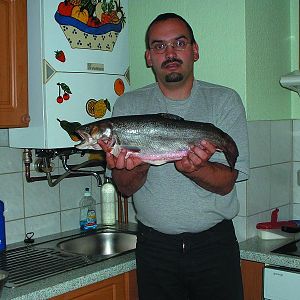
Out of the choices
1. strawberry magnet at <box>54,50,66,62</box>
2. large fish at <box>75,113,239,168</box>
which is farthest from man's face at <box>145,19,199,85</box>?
strawberry magnet at <box>54,50,66,62</box>

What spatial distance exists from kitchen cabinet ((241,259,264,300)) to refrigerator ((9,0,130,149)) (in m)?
0.95

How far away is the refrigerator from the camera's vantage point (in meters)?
2.31

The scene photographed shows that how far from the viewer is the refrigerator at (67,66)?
231cm

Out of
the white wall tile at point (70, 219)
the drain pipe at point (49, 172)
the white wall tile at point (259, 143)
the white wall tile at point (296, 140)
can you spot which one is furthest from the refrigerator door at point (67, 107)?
the white wall tile at point (296, 140)

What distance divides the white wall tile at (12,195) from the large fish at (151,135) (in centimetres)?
82

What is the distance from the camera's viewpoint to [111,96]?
261cm

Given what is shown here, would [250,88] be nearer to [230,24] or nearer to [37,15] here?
[230,24]

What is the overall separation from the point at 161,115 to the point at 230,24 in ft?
2.87

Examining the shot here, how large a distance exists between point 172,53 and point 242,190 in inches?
30.7

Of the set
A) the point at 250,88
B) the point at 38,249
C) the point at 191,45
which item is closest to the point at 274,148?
the point at 250,88

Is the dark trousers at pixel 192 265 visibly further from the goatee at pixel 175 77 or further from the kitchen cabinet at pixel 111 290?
the goatee at pixel 175 77

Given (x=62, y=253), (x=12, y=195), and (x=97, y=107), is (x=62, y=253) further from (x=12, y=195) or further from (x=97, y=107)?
(x=97, y=107)

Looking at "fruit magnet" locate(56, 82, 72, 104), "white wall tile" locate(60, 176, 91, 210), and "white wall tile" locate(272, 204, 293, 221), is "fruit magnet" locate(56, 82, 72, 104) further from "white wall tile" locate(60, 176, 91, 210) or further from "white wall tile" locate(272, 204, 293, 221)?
"white wall tile" locate(272, 204, 293, 221)

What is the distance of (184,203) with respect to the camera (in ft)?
6.71
